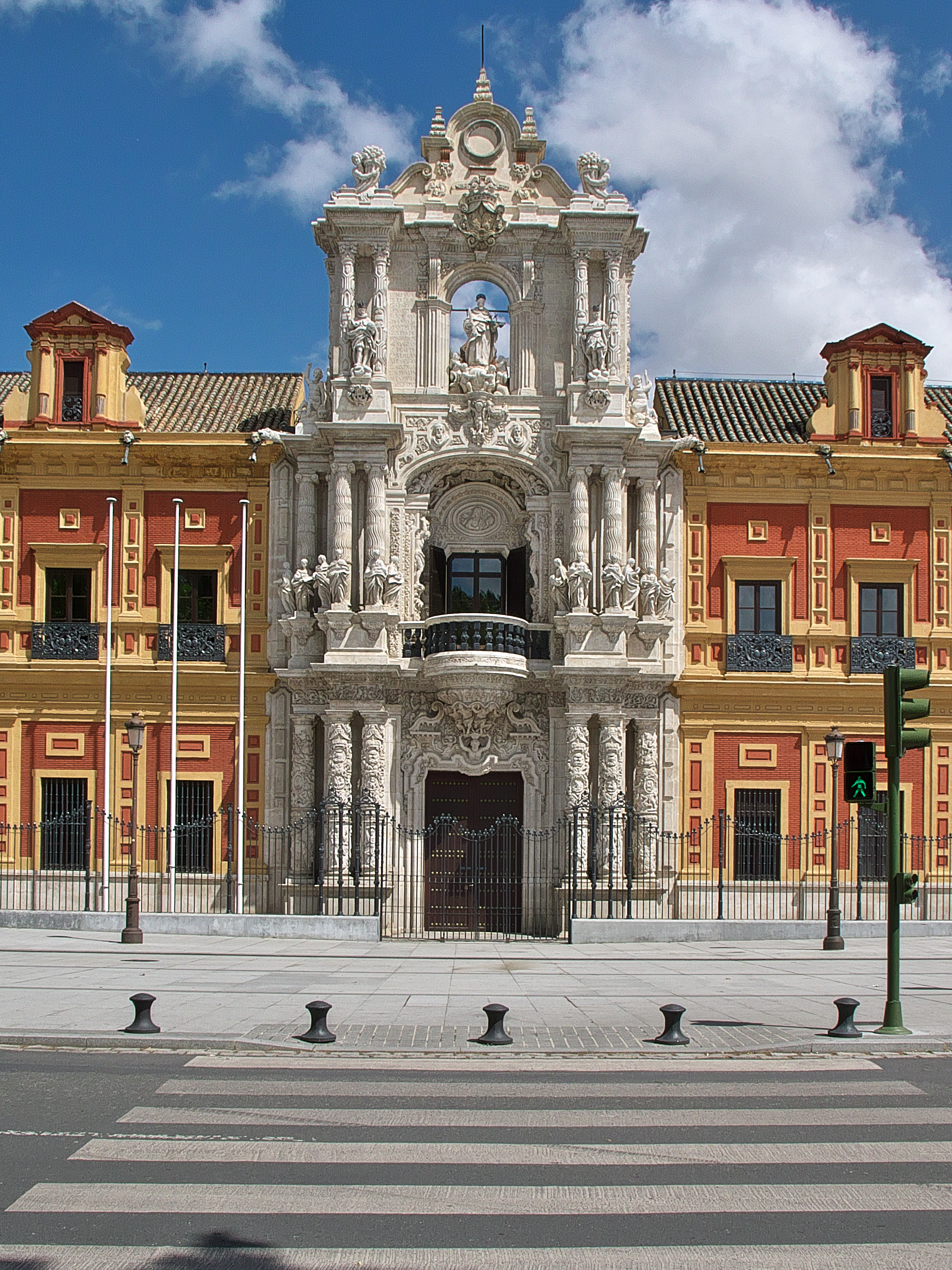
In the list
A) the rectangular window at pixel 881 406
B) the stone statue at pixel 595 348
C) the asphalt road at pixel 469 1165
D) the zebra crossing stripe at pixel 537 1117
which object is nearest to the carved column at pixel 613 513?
the stone statue at pixel 595 348

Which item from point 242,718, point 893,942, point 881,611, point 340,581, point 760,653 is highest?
point 340,581

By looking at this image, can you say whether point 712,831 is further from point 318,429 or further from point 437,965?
point 318,429

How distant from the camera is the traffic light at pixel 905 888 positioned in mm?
12742

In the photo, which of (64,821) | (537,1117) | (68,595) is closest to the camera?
(537,1117)

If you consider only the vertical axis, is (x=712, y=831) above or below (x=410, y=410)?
below

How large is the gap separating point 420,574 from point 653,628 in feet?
17.9

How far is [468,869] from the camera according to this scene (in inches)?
1073

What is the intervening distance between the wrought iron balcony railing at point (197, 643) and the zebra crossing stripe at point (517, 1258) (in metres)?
22.8

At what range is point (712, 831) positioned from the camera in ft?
92.7

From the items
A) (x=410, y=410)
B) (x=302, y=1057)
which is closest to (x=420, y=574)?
(x=410, y=410)

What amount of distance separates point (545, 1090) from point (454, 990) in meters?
5.85

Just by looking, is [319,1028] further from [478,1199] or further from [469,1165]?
[478,1199]

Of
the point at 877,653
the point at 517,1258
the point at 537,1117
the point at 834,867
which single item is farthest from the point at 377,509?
the point at 517,1258

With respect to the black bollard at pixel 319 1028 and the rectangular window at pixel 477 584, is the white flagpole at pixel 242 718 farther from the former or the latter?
the black bollard at pixel 319 1028
